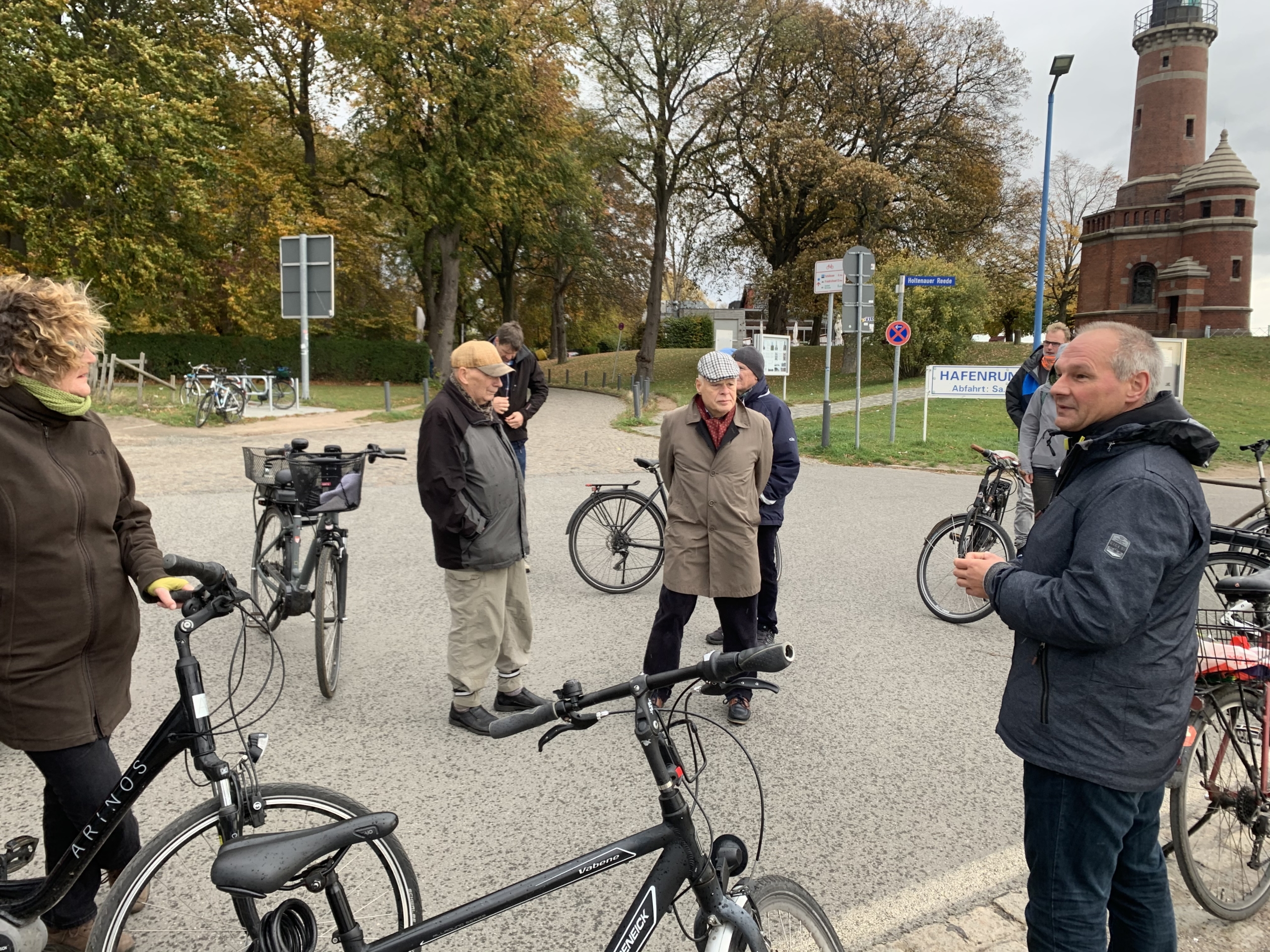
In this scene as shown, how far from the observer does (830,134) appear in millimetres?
35344

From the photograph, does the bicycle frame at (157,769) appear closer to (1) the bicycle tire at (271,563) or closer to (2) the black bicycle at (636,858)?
(2) the black bicycle at (636,858)

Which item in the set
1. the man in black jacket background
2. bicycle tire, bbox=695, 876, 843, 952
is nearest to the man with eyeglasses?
the man in black jacket background

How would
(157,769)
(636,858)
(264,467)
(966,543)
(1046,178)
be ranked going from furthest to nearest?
1. (1046,178)
2. (966,543)
3. (264,467)
4. (157,769)
5. (636,858)

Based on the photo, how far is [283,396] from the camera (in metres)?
25.3

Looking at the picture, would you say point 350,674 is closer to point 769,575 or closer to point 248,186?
point 769,575

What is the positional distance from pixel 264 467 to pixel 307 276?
1517 centimetres

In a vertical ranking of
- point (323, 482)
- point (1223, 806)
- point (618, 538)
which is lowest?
point (1223, 806)

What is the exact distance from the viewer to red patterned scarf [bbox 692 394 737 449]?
462 centimetres

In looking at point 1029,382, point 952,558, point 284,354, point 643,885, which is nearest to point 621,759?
point 643,885

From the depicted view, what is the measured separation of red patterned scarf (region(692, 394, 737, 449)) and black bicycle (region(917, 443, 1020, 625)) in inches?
97.4

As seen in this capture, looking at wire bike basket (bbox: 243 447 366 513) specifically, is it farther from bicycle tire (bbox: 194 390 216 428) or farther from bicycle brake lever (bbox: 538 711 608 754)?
bicycle tire (bbox: 194 390 216 428)

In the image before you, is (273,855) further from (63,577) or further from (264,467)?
(264,467)

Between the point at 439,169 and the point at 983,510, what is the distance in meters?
26.1

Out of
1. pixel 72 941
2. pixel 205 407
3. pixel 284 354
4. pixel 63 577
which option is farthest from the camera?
pixel 284 354
